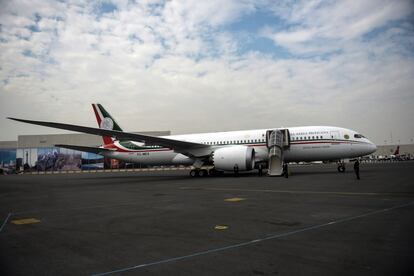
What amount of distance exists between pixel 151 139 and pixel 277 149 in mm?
9669

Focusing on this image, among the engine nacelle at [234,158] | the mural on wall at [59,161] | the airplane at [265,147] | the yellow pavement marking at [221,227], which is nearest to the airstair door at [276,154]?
the airplane at [265,147]

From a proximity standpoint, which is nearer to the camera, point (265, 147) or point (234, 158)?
point (234, 158)

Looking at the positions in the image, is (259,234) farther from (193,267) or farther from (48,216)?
(48,216)

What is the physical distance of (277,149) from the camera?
2406cm

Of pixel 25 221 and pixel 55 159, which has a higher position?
pixel 55 159

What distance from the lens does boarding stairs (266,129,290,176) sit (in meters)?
24.0

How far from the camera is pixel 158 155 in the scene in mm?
28766

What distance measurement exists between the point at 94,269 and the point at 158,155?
2444 cm

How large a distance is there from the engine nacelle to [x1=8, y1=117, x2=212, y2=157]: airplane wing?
2085 millimetres

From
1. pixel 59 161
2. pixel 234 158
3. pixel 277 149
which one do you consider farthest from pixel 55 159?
pixel 277 149

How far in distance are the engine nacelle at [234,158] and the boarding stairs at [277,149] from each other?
1.46 metres

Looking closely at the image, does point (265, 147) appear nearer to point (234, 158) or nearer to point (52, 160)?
point (234, 158)

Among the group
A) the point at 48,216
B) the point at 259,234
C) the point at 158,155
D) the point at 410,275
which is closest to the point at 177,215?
the point at 259,234

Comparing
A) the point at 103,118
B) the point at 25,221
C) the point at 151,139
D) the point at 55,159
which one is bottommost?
the point at 25,221
